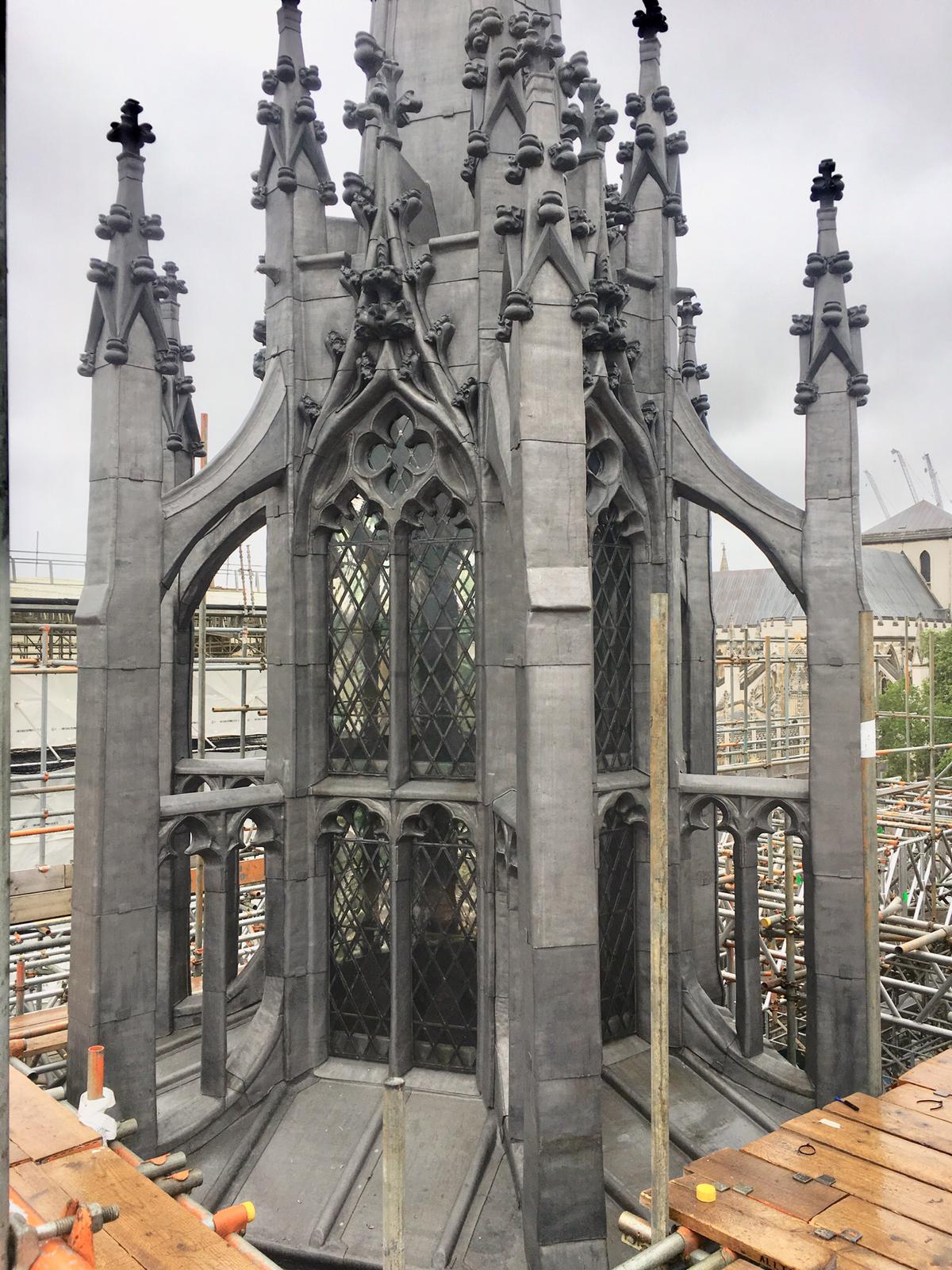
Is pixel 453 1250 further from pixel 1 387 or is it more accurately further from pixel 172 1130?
pixel 1 387

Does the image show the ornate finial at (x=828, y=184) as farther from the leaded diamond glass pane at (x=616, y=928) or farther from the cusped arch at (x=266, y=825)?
the cusped arch at (x=266, y=825)

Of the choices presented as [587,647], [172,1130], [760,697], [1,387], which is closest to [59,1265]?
[1,387]

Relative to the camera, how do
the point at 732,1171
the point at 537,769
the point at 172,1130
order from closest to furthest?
1. the point at 732,1171
2. the point at 537,769
3. the point at 172,1130

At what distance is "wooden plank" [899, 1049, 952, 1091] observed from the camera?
226 inches

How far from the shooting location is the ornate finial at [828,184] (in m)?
9.14

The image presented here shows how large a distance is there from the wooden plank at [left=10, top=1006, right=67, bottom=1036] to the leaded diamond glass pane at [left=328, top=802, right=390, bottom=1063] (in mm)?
3130

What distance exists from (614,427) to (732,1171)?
659 centimetres

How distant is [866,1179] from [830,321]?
7459 mm

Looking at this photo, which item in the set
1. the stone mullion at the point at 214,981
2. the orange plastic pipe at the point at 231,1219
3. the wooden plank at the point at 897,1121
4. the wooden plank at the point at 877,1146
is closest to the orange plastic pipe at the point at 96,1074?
the orange plastic pipe at the point at 231,1219

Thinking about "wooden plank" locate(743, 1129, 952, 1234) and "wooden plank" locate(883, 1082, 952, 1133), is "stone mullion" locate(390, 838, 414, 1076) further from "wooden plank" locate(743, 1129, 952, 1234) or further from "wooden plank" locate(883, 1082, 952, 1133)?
"wooden plank" locate(883, 1082, 952, 1133)

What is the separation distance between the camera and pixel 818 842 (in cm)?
870

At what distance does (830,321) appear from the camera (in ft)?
29.3

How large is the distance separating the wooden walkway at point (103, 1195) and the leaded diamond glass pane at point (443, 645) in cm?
482

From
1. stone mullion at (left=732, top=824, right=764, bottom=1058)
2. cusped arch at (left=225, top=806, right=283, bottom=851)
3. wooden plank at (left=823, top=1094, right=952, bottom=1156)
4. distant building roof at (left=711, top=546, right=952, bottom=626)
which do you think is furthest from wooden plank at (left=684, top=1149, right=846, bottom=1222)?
distant building roof at (left=711, top=546, right=952, bottom=626)
